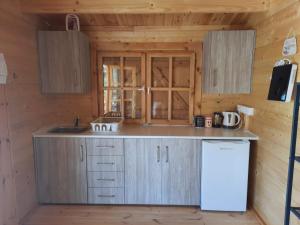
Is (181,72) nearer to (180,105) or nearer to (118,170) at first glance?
(180,105)

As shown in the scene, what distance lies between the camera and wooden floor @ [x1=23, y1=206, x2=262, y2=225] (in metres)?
2.31

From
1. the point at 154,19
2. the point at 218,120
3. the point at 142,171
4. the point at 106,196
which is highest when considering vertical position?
the point at 154,19

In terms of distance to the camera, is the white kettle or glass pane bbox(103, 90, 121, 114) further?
glass pane bbox(103, 90, 121, 114)

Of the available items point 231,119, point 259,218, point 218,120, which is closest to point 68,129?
point 218,120

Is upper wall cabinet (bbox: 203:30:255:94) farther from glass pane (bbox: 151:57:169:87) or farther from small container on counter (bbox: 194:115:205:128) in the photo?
glass pane (bbox: 151:57:169:87)

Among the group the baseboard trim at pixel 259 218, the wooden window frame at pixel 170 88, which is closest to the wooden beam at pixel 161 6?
the wooden window frame at pixel 170 88

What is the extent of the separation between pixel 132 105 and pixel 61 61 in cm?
104

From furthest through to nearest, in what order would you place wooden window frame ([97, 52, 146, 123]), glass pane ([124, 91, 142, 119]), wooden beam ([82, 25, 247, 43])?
glass pane ([124, 91, 142, 119]), wooden window frame ([97, 52, 146, 123]), wooden beam ([82, 25, 247, 43])

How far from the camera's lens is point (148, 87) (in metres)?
3.03

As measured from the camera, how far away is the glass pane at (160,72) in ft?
9.85

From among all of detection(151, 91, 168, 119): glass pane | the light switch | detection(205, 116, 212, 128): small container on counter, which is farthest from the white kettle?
the light switch

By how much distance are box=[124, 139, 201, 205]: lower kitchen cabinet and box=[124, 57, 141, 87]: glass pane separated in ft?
2.99

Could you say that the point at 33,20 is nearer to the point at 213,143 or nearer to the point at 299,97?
the point at 213,143

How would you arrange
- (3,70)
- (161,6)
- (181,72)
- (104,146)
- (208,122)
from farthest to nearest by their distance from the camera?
1. (181,72)
2. (208,122)
3. (104,146)
4. (161,6)
5. (3,70)
